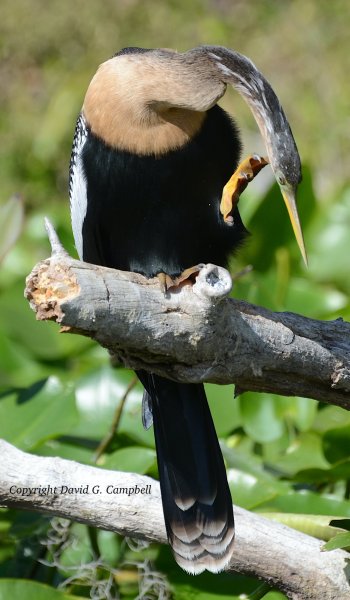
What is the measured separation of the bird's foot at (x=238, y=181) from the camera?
2160 mm

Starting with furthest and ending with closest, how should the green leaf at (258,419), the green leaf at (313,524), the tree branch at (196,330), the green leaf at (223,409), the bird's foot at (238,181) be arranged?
the green leaf at (223,409)
the green leaf at (258,419)
the bird's foot at (238,181)
the green leaf at (313,524)
the tree branch at (196,330)

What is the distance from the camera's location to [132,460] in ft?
7.45

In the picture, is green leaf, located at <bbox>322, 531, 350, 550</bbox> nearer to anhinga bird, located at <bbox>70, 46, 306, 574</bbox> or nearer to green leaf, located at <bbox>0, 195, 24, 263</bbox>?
anhinga bird, located at <bbox>70, 46, 306, 574</bbox>

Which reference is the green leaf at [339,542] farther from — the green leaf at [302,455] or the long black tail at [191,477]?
the green leaf at [302,455]

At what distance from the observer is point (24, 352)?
3.04m

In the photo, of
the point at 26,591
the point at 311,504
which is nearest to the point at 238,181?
the point at 311,504

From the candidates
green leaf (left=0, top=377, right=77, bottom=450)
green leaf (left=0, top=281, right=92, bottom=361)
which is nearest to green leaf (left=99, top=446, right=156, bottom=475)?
green leaf (left=0, top=377, right=77, bottom=450)

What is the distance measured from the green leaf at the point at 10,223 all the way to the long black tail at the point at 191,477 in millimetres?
598

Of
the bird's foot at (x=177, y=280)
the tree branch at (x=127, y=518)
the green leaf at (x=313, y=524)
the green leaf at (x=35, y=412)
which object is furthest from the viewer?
the green leaf at (x=35, y=412)

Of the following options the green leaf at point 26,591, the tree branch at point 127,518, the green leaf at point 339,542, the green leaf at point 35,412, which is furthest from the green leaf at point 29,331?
the green leaf at point 339,542

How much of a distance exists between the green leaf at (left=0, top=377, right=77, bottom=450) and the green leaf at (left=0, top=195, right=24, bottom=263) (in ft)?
1.38

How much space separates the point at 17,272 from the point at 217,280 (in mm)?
2190

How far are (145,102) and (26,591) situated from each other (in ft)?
3.63

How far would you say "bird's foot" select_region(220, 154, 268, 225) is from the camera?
2.16 meters
